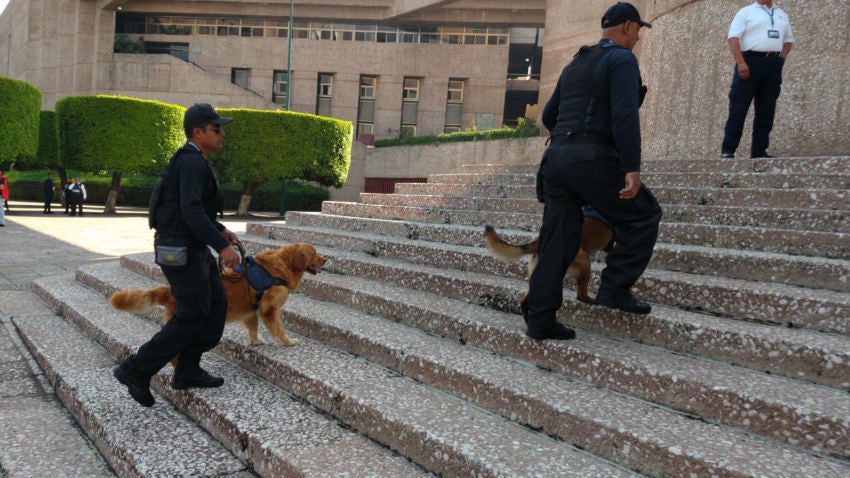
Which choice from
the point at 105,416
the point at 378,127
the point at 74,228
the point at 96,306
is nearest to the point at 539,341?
the point at 105,416

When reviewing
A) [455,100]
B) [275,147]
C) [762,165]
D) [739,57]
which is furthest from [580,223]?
[455,100]

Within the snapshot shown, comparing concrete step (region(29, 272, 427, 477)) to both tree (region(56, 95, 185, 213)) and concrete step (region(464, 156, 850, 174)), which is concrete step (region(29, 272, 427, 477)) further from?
tree (region(56, 95, 185, 213))

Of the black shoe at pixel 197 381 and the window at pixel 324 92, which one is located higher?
the window at pixel 324 92

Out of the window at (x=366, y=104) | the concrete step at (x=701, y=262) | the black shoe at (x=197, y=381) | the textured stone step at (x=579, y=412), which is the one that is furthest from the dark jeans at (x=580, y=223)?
the window at (x=366, y=104)

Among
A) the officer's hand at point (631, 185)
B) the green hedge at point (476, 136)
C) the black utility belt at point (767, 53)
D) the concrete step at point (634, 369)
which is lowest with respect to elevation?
the concrete step at point (634, 369)

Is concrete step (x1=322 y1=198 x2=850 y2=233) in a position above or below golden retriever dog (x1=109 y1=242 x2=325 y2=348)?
above

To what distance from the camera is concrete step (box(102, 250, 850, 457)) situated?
93.0 inches

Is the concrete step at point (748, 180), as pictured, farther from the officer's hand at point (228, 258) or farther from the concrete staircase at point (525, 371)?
the officer's hand at point (228, 258)

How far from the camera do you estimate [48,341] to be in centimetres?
491

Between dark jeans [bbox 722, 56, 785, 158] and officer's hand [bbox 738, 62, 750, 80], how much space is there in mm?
69

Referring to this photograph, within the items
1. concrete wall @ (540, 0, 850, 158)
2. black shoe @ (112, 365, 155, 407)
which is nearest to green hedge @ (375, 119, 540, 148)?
concrete wall @ (540, 0, 850, 158)

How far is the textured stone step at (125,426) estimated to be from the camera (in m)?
2.89

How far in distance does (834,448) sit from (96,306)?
20.5 feet

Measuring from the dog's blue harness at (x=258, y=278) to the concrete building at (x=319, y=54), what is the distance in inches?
1313
